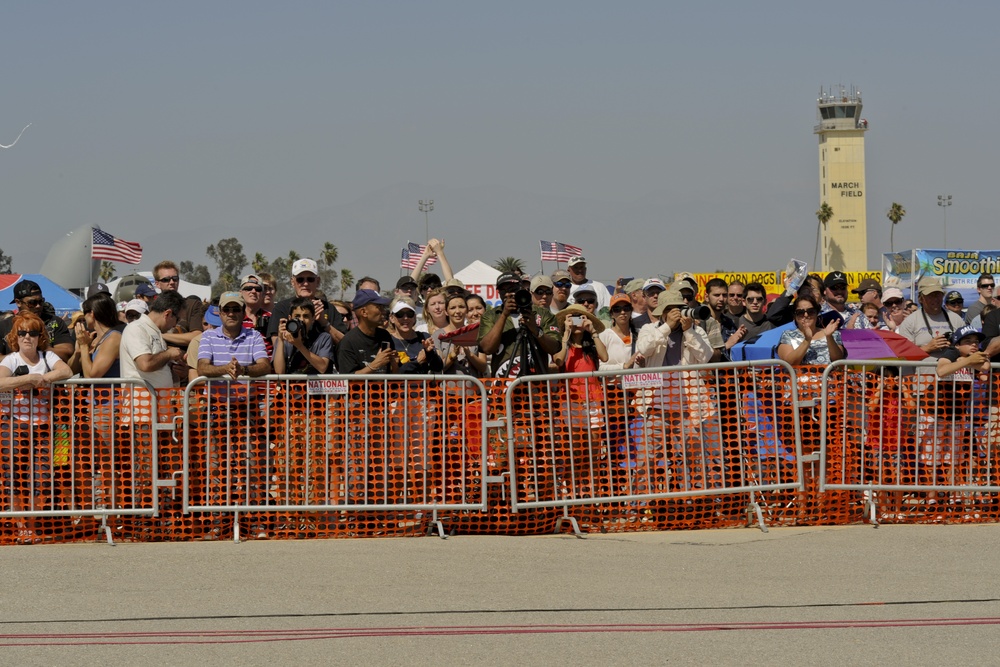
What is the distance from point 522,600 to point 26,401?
14.3ft

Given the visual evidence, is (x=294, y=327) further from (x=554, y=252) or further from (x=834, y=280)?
(x=554, y=252)

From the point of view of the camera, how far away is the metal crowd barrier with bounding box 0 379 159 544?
9.17 m

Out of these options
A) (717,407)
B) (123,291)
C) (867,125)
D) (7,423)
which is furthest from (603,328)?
(867,125)

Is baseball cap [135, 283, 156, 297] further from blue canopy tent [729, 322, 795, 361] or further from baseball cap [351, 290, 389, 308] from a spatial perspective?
blue canopy tent [729, 322, 795, 361]

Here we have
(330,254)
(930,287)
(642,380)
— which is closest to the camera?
(642,380)

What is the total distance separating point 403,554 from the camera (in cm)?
846

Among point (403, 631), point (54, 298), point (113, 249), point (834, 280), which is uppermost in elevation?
point (113, 249)

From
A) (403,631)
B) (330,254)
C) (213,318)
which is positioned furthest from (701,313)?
(330,254)

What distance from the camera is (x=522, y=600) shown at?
7070 mm

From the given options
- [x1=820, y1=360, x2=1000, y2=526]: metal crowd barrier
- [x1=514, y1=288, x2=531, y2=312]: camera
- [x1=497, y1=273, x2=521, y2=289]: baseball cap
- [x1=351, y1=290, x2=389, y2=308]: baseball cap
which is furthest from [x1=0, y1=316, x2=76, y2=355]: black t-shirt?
[x1=820, y1=360, x2=1000, y2=526]: metal crowd barrier

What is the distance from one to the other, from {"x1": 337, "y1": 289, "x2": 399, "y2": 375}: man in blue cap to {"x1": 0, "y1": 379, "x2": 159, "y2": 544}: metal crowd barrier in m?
1.48

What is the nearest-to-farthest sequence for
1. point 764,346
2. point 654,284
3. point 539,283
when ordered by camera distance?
1. point 764,346
2. point 539,283
3. point 654,284

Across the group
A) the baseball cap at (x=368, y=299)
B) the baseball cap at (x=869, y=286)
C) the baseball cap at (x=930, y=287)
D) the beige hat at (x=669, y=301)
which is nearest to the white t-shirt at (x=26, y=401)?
the baseball cap at (x=368, y=299)

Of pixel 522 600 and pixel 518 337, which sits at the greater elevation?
pixel 518 337
